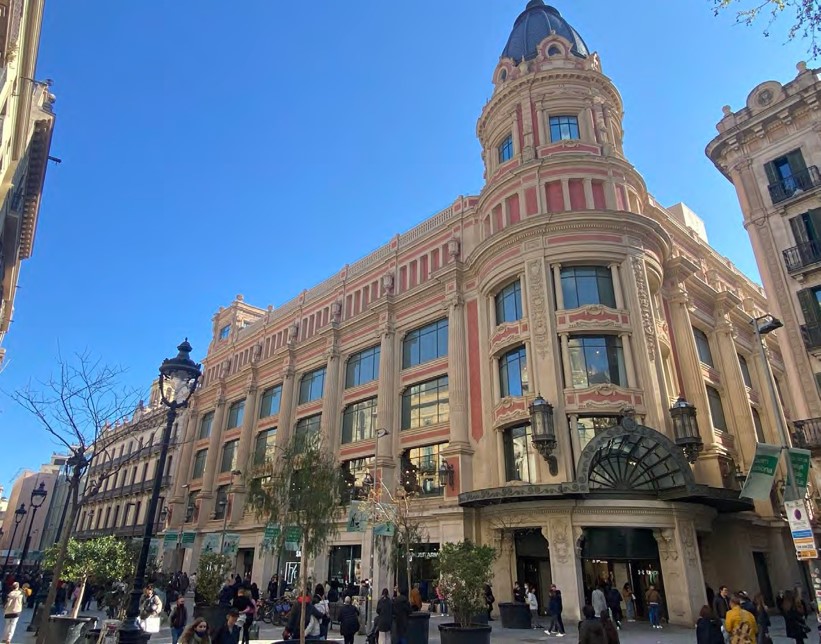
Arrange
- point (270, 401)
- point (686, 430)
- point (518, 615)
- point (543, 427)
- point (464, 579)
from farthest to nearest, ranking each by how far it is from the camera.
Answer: point (270, 401), point (686, 430), point (543, 427), point (518, 615), point (464, 579)

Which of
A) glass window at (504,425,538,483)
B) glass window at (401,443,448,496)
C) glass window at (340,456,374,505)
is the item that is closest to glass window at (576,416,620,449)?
glass window at (504,425,538,483)

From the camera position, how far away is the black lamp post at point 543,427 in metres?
21.8

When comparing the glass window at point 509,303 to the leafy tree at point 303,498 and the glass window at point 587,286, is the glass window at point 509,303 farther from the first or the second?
the leafy tree at point 303,498

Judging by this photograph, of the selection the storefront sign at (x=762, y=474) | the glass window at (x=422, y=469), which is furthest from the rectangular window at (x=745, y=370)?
the storefront sign at (x=762, y=474)

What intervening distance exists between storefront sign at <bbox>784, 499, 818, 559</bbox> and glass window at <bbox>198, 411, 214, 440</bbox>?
46272mm

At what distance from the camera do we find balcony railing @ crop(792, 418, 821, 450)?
776 inches

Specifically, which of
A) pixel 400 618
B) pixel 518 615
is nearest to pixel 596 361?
pixel 518 615

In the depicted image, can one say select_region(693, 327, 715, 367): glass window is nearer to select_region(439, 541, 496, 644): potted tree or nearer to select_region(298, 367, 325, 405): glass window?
select_region(439, 541, 496, 644): potted tree

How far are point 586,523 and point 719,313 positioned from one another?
62.1 ft

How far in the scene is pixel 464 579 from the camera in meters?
14.0

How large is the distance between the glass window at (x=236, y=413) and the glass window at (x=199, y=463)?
144 inches

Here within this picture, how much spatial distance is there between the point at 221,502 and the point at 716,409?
119 ft

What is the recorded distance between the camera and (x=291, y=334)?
1684 inches

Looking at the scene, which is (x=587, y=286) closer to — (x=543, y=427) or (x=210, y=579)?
(x=543, y=427)
